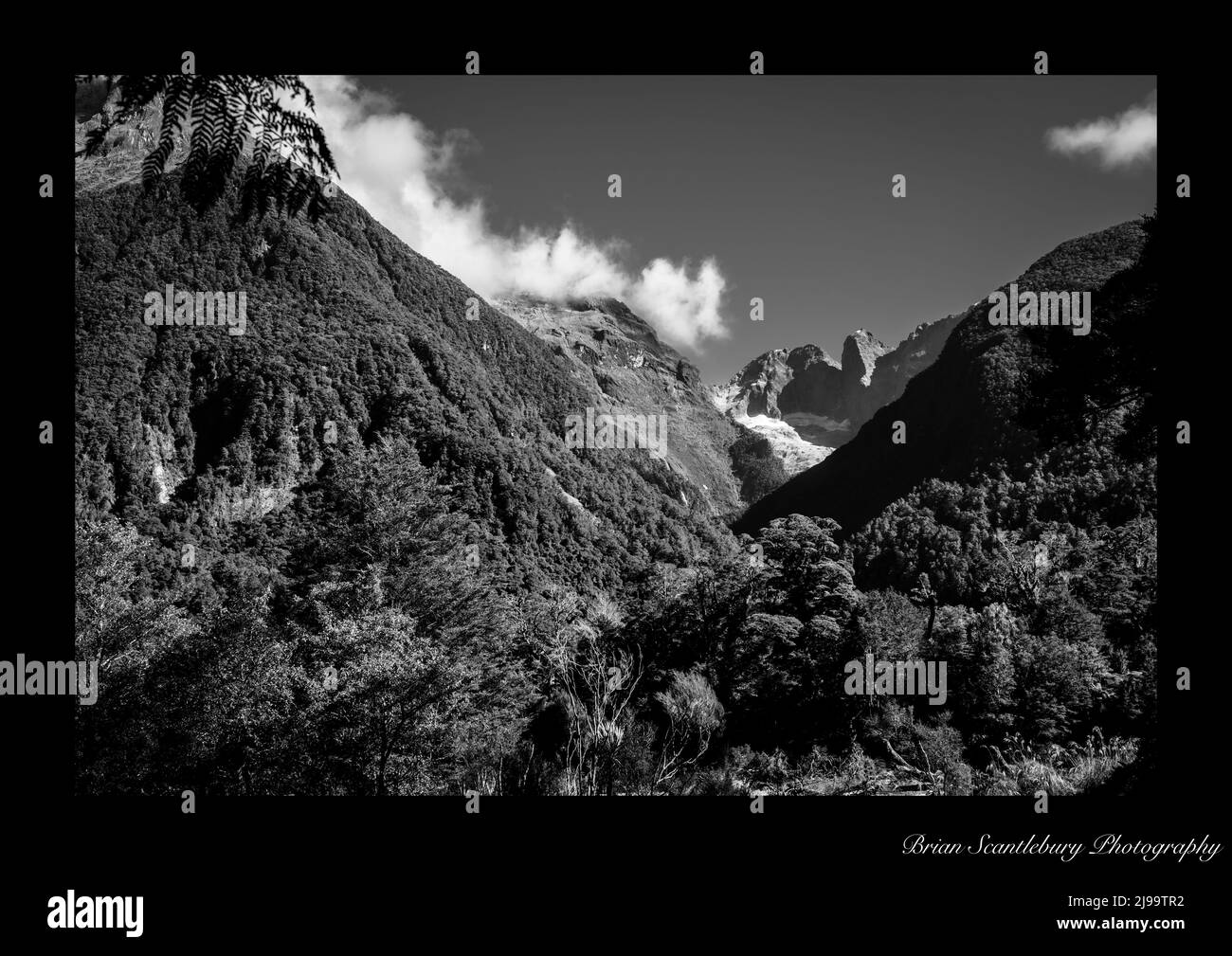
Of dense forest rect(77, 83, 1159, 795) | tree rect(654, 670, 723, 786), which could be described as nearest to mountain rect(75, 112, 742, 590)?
dense forest rect(77, 83, 1159, 795)

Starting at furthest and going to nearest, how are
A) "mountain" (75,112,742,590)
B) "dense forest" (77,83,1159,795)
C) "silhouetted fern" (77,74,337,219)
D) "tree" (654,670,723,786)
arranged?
"mountain" (75,112,742,590) → "tree" (654,670,723,786) → "dense forest" (77,83,1159,795) → "silhouetted fern" (77,74,337,219)

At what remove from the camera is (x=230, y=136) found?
275 centimetres

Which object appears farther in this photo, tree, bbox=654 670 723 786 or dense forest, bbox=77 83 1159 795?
tree, bbox=654 670 723 786

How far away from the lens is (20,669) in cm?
339

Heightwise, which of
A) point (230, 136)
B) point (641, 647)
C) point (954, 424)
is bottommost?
point (641, 647)

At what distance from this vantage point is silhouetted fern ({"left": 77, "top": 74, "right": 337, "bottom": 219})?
101 inches

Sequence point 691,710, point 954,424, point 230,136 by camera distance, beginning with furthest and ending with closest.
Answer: point 954,424 → point 691,710 → point 230,136

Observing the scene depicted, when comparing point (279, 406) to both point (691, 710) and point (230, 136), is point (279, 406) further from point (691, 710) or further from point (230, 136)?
point (230, 136)

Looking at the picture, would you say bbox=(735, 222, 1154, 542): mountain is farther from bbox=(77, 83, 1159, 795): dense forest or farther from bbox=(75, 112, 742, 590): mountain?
bbox=(75, 112, 742, 590): mountain

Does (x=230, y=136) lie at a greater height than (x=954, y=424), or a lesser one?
lesser

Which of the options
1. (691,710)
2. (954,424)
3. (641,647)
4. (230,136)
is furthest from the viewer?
(954,424)

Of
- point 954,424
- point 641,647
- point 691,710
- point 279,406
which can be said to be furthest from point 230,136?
point 954,424

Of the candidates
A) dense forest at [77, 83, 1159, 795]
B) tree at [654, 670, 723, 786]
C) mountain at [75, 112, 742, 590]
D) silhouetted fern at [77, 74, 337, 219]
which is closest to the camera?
silhouetted fern at [77, 74, 337, 219]
